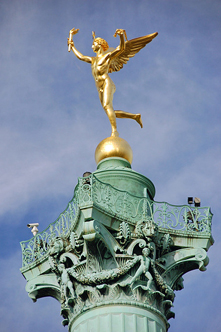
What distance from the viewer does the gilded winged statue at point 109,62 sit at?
1457 inches

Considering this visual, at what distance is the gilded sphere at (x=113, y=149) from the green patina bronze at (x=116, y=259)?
88.2 inches

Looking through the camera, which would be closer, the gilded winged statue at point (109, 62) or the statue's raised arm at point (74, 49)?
the gilded winged statue at point (109, 62)

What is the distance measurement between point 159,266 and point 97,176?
4.64 m

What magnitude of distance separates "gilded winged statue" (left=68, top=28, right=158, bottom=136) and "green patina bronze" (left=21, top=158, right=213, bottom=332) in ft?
15.7

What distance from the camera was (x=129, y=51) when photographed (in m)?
38.3

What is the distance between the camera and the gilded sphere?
35594 mm

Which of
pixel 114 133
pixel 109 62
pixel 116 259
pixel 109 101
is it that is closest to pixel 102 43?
pixel 109 62

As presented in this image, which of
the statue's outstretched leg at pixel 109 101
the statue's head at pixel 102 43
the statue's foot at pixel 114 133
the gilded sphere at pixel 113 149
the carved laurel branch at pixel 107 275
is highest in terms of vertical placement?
the statue's head at pixel 102 43

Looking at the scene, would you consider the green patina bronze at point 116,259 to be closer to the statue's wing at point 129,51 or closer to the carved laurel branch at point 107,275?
the carved laurel branch at point 107,275

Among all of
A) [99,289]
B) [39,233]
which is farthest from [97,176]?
[99,289]

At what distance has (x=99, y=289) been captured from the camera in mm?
30812

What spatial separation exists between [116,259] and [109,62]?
32.2ft

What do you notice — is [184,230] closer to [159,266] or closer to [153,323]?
[159,266]

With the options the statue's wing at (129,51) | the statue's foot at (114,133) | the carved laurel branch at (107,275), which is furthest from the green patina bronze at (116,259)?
the statue's wing at (129,51)
